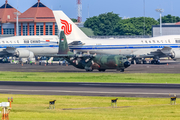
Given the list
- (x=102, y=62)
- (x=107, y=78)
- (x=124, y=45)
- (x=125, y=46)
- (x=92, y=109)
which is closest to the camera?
(x=92, y=109)

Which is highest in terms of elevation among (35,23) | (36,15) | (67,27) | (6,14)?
(6,14)

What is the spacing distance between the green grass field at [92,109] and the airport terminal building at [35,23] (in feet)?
457

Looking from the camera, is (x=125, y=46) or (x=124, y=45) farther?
(x=124, y=45)

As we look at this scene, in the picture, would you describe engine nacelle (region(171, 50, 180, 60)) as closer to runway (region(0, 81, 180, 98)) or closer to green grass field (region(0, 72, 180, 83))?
green grass field (region(0, 72, 180, 83))

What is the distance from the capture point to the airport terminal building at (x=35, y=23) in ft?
561

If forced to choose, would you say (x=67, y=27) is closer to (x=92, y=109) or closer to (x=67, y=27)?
(x=67, y=27)

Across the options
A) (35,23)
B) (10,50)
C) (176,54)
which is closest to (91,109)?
(176,54)

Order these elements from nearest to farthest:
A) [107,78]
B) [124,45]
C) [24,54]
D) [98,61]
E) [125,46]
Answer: [107,78] → [98,61] → [125,46] → [124,45] → [24,54]

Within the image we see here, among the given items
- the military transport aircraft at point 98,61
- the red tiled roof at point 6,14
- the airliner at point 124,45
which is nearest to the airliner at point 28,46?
the airliner at point 124,45

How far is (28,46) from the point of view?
105312 mm

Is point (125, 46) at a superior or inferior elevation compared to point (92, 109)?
superior

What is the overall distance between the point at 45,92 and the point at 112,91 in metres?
6.80

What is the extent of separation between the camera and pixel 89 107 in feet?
88.7

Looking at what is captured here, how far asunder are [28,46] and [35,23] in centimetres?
6867
